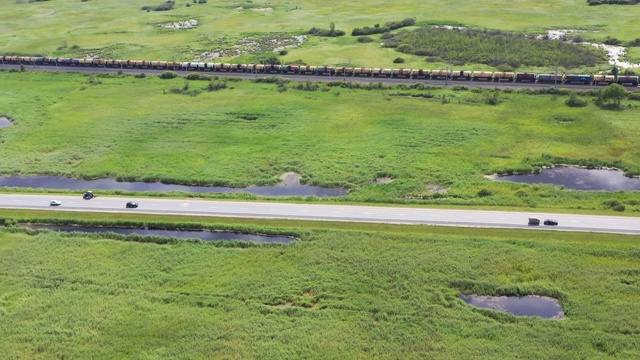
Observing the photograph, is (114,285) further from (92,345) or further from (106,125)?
(106,125)

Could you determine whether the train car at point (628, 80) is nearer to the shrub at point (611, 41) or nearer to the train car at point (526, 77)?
the train car at point (526, 77)

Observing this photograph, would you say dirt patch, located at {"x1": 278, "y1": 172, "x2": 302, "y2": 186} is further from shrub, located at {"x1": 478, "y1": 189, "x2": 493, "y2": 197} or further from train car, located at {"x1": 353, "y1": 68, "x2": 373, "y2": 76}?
train car, located at {"x1": 353, "y1": 68, "x2": 373, "y2": 76}

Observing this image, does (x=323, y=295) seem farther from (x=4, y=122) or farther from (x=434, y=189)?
(x=4, y=122)

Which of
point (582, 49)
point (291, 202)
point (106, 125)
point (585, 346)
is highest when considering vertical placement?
point (582, 49)

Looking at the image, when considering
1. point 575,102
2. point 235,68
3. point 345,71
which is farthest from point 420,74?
point 235,68

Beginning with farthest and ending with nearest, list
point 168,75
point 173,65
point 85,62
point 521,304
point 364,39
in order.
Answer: point 364,39, point 85,62, point 173,65, point 168,75, point 521,304

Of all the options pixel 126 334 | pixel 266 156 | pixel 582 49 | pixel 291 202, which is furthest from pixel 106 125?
pixel 582 49
